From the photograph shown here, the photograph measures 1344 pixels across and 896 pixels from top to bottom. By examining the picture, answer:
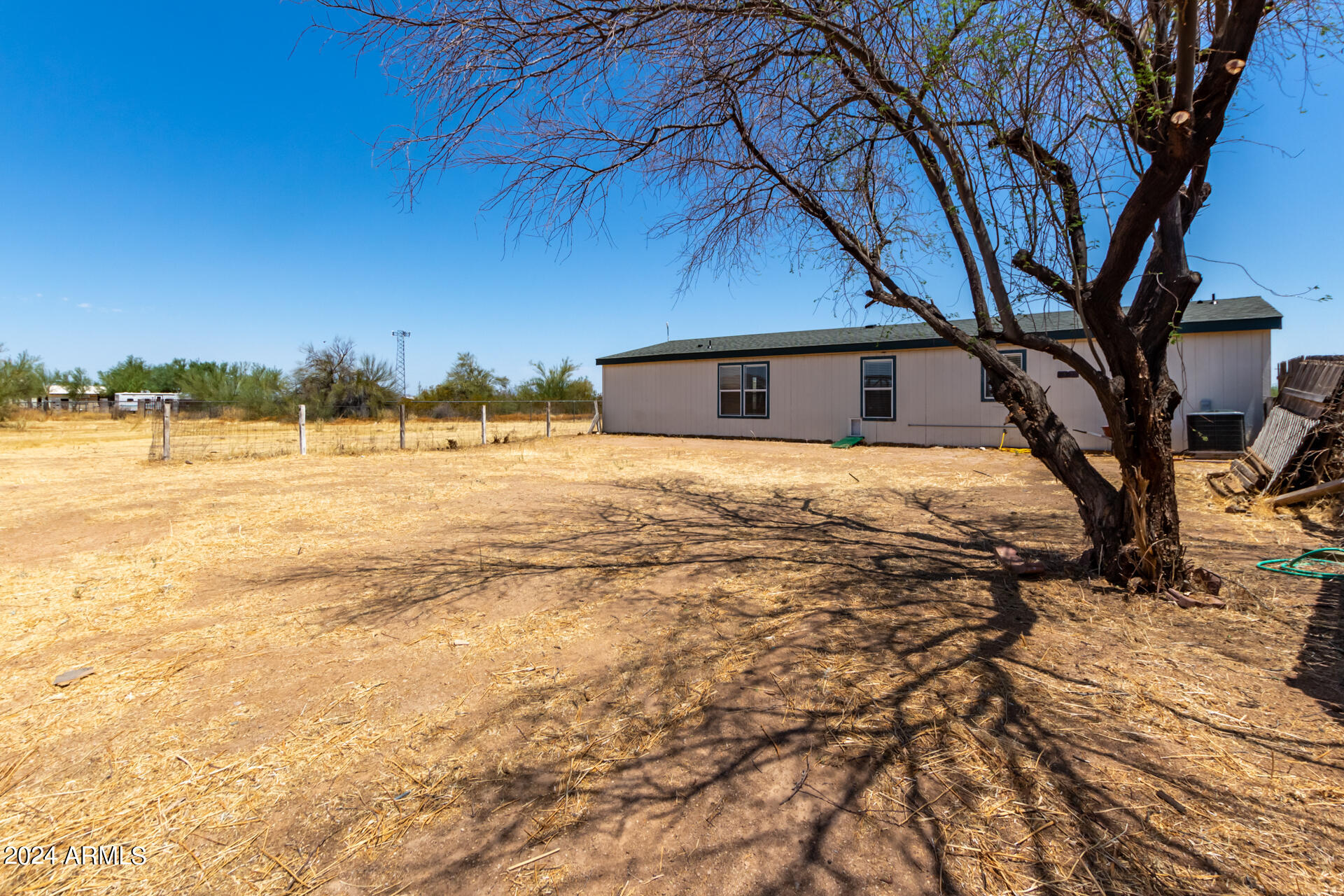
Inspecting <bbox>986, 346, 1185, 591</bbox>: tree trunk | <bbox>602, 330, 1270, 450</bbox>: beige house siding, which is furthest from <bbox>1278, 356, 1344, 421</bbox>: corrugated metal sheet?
<bbox>986, 346, 1185, 591</bbox>: tree trunk

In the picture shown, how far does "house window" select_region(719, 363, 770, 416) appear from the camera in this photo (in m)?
16.9

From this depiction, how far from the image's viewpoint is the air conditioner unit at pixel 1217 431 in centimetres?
1065

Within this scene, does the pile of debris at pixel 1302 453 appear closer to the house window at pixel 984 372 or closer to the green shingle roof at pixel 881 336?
the green shingle roof at pixel 881 336

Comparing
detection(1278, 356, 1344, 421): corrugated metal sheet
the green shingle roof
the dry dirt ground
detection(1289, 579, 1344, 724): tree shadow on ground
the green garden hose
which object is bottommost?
the dry dirt ground

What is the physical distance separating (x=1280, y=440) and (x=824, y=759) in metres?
8.59

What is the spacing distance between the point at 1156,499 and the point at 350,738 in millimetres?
4520

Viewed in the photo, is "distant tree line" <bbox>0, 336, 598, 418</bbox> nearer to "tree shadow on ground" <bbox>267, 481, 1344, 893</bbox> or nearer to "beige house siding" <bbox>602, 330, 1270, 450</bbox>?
"beige house siding" <bbox>602, 330, 1270, 450</bbox>

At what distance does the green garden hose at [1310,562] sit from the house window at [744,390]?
41.6 feet

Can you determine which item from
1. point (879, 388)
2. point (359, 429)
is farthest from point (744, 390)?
point (359, 429)

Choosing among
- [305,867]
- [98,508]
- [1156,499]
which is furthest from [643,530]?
[98,508]

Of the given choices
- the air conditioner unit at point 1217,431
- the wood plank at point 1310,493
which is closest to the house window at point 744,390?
the air conditioner unit at point 1217,431

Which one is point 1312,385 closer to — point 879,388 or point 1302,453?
point 1302,453

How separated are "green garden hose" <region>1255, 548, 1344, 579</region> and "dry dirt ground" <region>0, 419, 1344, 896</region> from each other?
18cm

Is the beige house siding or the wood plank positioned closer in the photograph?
the wood plank
